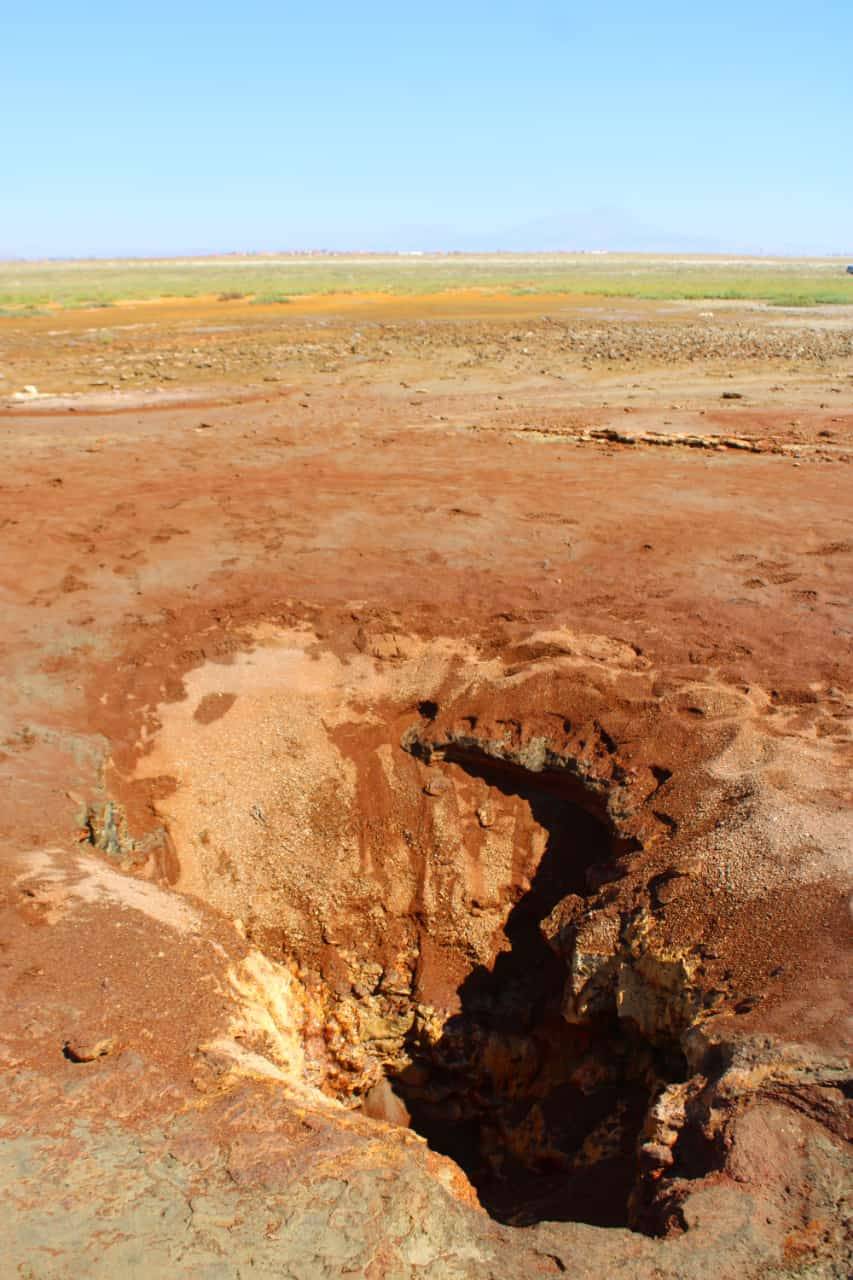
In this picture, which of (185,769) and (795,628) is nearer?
(185,769)

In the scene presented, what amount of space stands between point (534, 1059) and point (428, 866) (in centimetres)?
152

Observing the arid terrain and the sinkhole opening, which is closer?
the arid terrain

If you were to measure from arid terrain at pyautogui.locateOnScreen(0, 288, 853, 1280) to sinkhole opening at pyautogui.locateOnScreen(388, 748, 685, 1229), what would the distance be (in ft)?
0.10

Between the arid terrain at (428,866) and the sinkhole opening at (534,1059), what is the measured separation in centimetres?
3

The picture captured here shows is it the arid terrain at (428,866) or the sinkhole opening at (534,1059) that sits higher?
the arid terrain at (428,866)

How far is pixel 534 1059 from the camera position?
6441 mm

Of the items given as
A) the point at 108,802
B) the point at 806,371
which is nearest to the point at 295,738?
the point at 108,802

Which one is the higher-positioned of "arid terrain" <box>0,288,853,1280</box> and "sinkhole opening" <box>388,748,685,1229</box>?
"arid terrain" <box>0,288,853,1280</box>

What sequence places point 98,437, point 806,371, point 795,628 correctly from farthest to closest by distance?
point 806,371 → point 98,437 → point 795,628

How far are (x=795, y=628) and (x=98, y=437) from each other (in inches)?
466

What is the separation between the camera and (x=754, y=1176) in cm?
351

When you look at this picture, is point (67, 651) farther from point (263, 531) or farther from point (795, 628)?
point (795, 628)

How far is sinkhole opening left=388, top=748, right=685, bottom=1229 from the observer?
5488 millimetres

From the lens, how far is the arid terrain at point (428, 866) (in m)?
3.57
